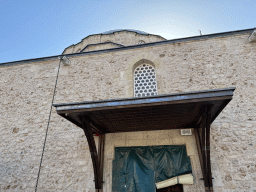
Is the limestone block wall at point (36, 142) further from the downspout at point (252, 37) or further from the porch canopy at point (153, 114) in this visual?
the downspout at point (252, 37)

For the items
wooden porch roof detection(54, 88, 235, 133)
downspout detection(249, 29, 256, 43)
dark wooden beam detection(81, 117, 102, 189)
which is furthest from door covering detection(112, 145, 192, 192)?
downspout detection(249, 29, 256, 43)

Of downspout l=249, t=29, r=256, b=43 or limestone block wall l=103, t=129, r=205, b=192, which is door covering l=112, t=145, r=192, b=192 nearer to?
limestone block wall l=103, t=129, r=205, b=192

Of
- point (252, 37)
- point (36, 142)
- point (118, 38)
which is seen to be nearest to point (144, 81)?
point (252, 37)

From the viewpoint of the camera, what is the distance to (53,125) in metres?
5.32

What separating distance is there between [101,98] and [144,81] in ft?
4.76

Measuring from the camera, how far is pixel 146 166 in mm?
4438

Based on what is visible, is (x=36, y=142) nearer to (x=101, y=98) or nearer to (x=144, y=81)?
(x=101, y=98)

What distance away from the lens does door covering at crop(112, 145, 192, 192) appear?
4281mm

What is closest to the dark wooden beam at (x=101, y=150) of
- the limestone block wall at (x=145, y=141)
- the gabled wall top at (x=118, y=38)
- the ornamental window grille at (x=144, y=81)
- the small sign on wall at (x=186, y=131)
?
the limestone block wall at (x=145, y=141)

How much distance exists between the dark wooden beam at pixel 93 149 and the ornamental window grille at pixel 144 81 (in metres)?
2.09

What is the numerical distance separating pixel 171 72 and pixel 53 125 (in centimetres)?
386

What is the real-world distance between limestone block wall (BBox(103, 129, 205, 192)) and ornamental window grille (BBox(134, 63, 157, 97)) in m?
1.28

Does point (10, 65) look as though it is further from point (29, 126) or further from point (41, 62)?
point (29, 126)

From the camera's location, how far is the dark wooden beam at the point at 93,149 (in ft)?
12.3
